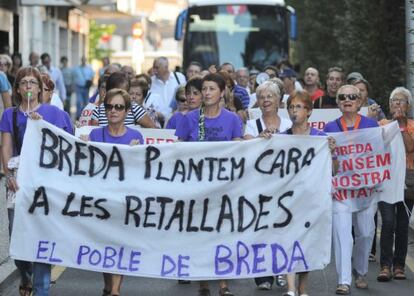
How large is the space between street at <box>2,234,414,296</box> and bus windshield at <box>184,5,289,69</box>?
15.7 meters

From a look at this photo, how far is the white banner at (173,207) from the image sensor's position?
8586 mm

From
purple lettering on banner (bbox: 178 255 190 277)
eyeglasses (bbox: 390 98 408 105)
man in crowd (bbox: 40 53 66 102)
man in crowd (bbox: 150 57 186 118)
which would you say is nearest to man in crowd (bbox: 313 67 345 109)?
eyeglasses (bbox: 390 98 408 105)

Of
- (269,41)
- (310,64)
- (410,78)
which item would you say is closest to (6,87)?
(410,78)

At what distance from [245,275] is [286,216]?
1.70 feet

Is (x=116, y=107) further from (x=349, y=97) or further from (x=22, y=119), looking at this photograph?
(x=349, y=97)

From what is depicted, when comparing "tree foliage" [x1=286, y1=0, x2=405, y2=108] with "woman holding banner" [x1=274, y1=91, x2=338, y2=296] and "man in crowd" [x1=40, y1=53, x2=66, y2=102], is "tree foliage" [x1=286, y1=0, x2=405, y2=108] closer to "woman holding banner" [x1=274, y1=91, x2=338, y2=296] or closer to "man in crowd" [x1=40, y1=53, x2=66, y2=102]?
"man in crowd" [x1=40, y1=53, x2=66, y2=102]

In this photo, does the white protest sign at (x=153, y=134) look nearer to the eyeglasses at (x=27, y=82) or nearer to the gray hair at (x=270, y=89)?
the gray hair at (x=270, y=89)

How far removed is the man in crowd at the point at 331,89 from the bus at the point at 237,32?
12314mm

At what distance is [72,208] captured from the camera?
8633mm

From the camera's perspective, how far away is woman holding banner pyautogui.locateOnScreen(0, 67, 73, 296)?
875 centimetres

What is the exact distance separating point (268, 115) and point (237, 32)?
16.9 m

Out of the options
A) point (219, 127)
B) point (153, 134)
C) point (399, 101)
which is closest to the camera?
point (219, 127)

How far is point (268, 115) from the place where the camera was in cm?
988

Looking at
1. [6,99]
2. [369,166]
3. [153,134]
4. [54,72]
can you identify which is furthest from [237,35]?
[369,166]
